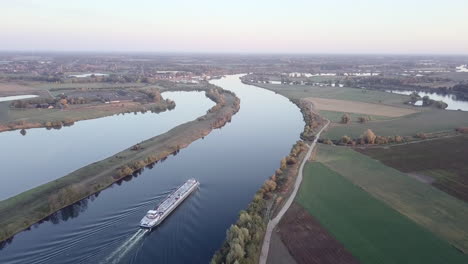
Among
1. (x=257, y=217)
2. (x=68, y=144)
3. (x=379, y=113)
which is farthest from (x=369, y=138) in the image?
(x=68, y=144)

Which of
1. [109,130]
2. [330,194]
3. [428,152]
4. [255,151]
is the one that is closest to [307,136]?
[255,151]

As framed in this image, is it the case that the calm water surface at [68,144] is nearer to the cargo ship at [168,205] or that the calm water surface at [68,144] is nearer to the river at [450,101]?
the cargo ship at [168,205]

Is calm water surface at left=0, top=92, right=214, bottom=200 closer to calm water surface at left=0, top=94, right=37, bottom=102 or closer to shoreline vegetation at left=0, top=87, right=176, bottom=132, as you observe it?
shoreline vegetation at left=0, top=87, right=176, bottom=132

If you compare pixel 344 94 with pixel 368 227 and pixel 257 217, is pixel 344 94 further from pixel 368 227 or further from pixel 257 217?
pixel 257 217

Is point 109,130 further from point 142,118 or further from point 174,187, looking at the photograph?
point 174,187

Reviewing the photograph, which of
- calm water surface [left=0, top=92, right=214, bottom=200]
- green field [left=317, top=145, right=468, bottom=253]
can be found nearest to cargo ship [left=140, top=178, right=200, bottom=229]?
calm water surface [left=0, top=92, right=214, bottom=200]

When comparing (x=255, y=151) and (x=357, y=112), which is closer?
(x=255, y=151)
